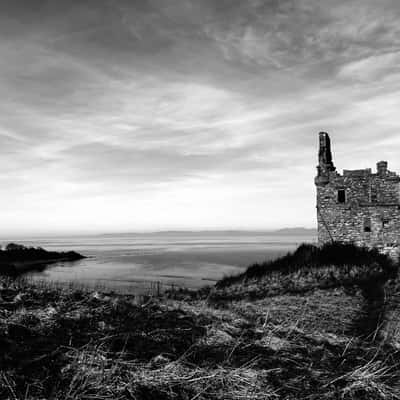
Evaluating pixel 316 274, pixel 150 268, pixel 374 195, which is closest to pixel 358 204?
pixel 374 195

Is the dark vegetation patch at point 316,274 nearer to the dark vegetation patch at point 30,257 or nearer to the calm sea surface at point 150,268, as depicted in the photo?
the calm sea surface at point 150,268

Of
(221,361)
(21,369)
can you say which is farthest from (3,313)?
(221,361)

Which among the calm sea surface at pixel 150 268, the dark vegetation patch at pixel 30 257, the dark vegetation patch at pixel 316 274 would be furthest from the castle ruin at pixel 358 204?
the dark vegetation patch at pixel 30 257

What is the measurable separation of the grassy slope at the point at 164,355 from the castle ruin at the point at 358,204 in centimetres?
1946

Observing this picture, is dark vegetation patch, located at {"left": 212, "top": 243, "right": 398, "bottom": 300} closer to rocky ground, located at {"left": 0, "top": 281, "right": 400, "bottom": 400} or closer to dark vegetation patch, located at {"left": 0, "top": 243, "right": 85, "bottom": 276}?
rocky ground, located at {"left": 0, "top": 281, "right": 400, "bottom": 400}

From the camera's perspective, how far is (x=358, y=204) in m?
25.8

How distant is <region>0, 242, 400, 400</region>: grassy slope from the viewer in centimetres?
380

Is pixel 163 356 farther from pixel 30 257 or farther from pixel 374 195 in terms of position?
pixel 30 257

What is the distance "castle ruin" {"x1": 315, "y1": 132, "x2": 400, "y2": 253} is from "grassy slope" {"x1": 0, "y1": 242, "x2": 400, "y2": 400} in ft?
63.9

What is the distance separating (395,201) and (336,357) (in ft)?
75.9

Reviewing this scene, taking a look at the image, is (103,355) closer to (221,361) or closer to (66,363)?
(66,363)

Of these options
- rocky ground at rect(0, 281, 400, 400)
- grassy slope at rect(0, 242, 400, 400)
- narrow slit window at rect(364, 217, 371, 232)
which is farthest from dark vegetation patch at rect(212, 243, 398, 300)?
rocky ground at rect(0, 281, 400, 400)

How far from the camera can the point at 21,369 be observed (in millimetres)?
3834

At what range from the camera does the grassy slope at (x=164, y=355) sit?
3.80 m
